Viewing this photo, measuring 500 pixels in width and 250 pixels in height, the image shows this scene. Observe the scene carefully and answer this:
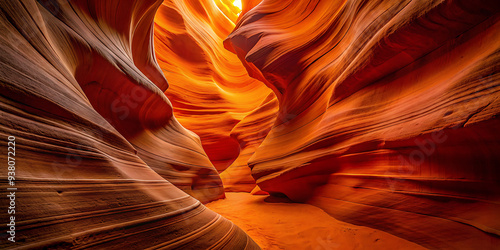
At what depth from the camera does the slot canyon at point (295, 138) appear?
932 mm

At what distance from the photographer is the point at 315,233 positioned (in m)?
2.02

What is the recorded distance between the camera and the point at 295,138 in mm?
3475

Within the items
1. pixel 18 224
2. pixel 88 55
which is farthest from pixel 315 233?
pixel 88 55

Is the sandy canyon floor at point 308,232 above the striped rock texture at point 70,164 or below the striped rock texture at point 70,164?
below

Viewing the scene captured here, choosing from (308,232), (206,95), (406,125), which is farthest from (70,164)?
(206,95)

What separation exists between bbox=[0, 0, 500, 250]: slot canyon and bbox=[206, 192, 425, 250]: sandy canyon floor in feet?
0.06

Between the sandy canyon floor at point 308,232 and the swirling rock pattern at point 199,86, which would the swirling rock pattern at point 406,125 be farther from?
the swirling rock pattern at point 199,86

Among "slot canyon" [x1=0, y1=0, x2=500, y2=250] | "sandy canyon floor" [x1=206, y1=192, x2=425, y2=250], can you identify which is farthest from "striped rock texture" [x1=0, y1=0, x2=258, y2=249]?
"sandy canyon floor" [x1=206, y1=192, x2=425, y2=250]

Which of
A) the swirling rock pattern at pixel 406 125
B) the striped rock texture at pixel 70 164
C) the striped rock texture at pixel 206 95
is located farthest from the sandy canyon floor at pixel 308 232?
the striped rock texture at pixel 206 95

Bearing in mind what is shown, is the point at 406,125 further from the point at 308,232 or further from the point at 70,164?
the point at 70,164

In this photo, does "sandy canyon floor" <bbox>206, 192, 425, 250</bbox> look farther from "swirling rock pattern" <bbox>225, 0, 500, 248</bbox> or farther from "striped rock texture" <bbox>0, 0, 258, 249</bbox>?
"striped rock texture" <bbox>0, 0, 258, 249</bbox>

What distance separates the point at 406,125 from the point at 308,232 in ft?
4.33

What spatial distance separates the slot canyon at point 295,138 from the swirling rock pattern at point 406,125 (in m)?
0.01

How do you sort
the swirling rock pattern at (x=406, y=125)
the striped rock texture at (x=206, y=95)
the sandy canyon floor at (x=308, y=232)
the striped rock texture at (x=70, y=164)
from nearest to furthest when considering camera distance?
the striped rock texture at (x=70, y=164), the swirling rock pattern at (x=406, y=125), the sandy canyon floor at (x=308, y=232), the striped rock texture at (x=206, y=95)
